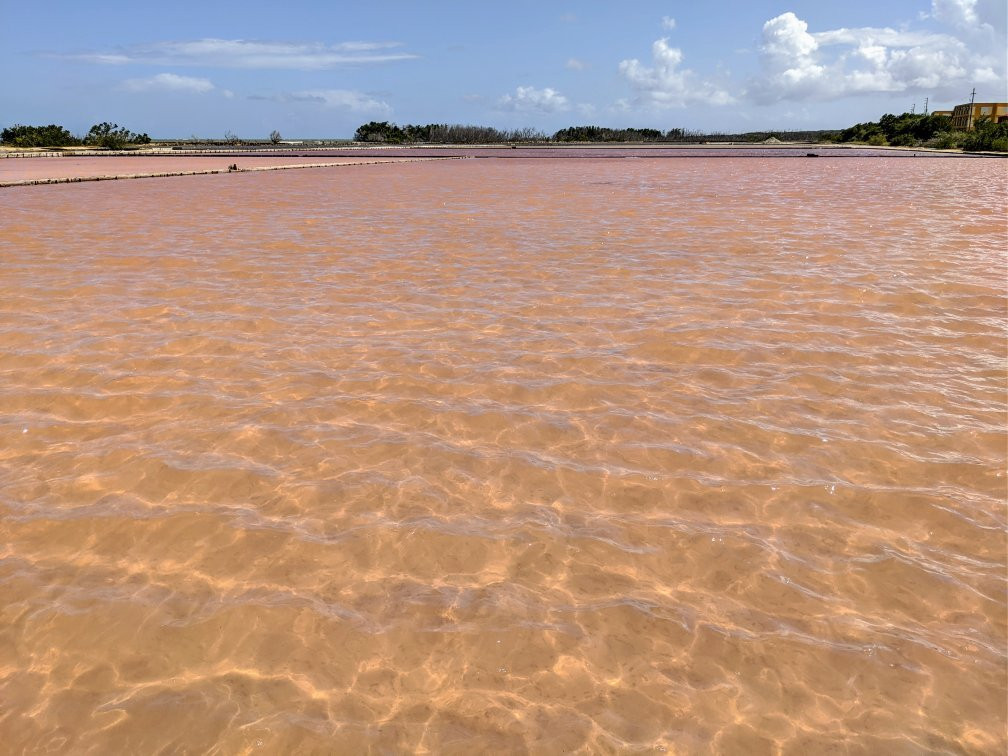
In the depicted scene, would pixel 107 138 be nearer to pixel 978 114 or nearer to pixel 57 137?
pixel 57 137

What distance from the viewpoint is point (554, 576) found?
389 cm

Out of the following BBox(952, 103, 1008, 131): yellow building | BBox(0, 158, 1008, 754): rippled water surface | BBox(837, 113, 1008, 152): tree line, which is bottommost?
BBox(0, 158, 1008, 754): rippled water surface

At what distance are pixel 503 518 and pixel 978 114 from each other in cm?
15012

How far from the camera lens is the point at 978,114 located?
120938 millimetres

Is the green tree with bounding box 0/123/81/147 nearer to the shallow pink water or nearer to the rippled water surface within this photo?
the shallow pink water

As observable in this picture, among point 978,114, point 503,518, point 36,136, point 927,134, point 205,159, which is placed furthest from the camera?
point 978,114

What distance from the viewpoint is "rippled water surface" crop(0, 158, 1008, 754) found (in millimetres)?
3078

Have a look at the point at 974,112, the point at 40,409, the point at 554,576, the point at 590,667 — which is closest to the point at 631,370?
the point at 554,576

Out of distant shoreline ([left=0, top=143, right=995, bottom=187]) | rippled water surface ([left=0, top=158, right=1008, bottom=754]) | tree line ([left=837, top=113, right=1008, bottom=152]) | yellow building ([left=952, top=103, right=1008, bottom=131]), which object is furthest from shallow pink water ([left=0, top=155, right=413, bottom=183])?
yellow building ([left=952, top=103, right=1008, bottom=131])

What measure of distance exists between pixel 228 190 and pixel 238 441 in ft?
82.3

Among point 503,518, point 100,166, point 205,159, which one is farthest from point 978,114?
point 503,518

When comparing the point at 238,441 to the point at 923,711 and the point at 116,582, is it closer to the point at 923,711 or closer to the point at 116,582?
the point at 116,582

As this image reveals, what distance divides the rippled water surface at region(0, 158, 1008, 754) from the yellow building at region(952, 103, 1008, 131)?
454 feet

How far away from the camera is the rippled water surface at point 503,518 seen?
10.1ft
